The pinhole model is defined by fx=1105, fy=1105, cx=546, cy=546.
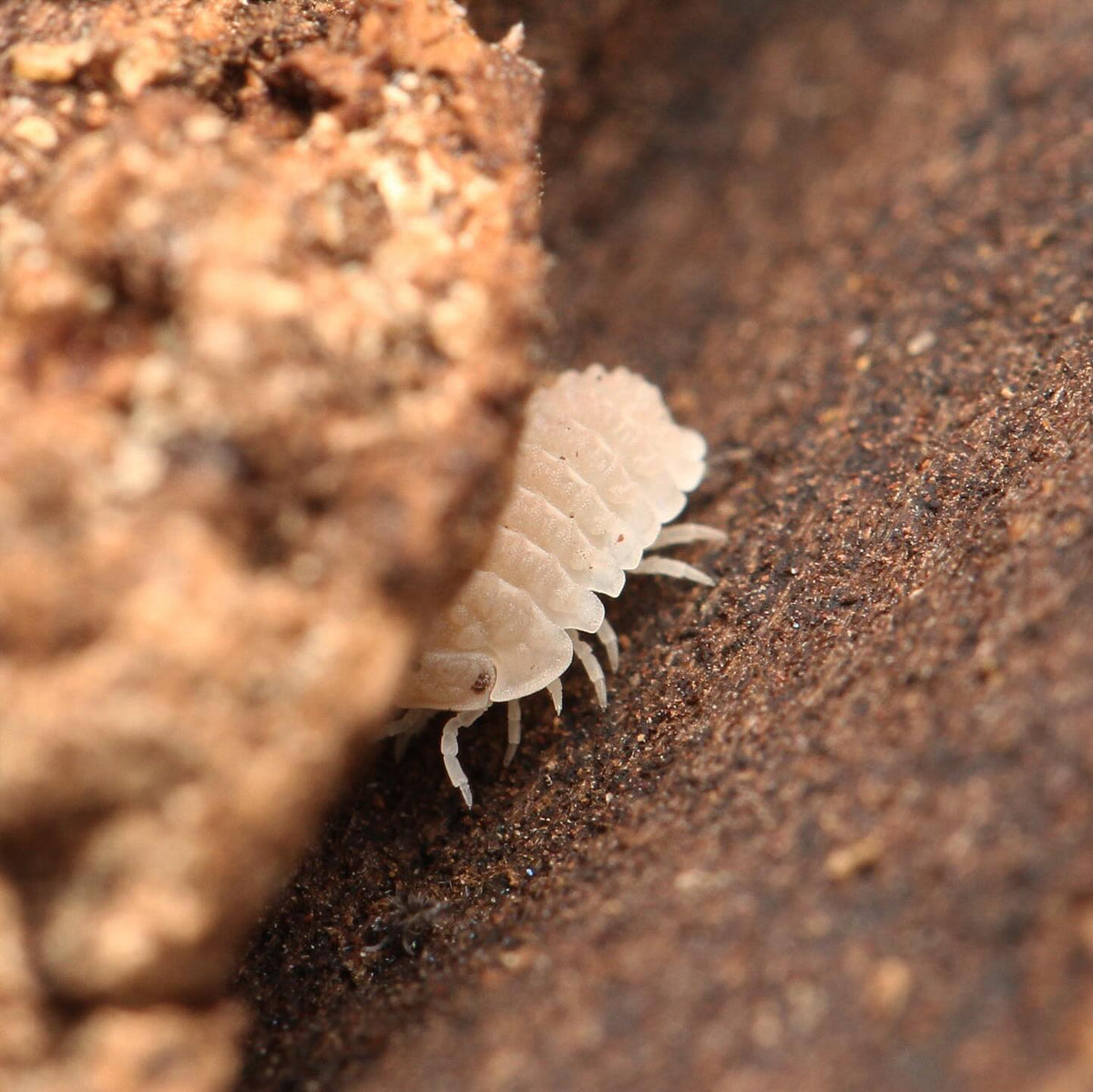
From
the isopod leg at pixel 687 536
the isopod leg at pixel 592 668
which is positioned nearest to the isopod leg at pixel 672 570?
the isopod leg at pixel 687 536

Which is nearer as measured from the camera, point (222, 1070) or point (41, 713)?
point (41, 713)

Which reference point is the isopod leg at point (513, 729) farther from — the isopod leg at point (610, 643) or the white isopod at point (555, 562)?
the isopod leg at point (610, 643)

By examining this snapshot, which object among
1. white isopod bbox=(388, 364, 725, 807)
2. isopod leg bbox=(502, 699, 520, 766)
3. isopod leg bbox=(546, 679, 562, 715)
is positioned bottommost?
isopod leg bbox=(502, 699, 520, 766)

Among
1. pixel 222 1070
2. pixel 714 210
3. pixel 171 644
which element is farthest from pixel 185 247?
pixel 714 210

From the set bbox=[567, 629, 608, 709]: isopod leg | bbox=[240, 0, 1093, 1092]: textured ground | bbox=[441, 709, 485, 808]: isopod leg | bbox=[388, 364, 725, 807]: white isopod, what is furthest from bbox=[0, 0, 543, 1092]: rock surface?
bbox=[567, 629, 608, 709]: isopod leg

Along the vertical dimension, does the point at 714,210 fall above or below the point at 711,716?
above

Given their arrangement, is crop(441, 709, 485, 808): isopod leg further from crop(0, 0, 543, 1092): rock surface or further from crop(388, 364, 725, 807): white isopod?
crop(0, 0, 543, 1092): rock surface

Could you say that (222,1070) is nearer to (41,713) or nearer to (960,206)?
(41,713)
